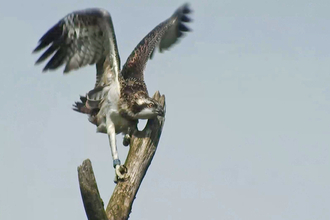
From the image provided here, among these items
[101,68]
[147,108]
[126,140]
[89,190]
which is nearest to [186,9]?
[101,68]

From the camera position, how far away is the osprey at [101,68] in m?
10.5

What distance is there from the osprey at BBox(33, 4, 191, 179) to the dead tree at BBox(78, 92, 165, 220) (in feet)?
1.28

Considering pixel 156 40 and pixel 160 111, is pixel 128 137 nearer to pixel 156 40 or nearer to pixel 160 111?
pixel 160 111

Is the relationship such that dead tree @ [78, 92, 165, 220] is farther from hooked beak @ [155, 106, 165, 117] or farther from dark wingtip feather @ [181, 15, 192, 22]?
dark wingtip feather @ [181, 15, 192, 22]

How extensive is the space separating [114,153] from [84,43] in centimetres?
194

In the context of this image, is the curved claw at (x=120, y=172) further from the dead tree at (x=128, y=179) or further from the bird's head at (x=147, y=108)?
the bird's head at (x=147, y=108)

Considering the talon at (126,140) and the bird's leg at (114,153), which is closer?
the bird's leg at (114,153)

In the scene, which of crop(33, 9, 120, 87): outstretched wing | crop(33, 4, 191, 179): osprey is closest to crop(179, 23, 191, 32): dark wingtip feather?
crop(33, 4, 191, 179): osprey

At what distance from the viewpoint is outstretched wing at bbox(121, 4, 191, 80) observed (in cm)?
1165

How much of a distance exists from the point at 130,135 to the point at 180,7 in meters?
4.72

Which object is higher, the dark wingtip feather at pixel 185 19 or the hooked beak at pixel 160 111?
the dark wingtip feather at pixel 185 19

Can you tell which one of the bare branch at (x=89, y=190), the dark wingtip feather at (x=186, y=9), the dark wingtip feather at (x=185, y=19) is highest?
the dark wingtip feather at (x=186, y=9)

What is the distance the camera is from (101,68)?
1113 cm

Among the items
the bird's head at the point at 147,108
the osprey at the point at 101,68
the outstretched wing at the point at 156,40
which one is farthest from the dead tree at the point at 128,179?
the outstretched wing at the point at 156,40
